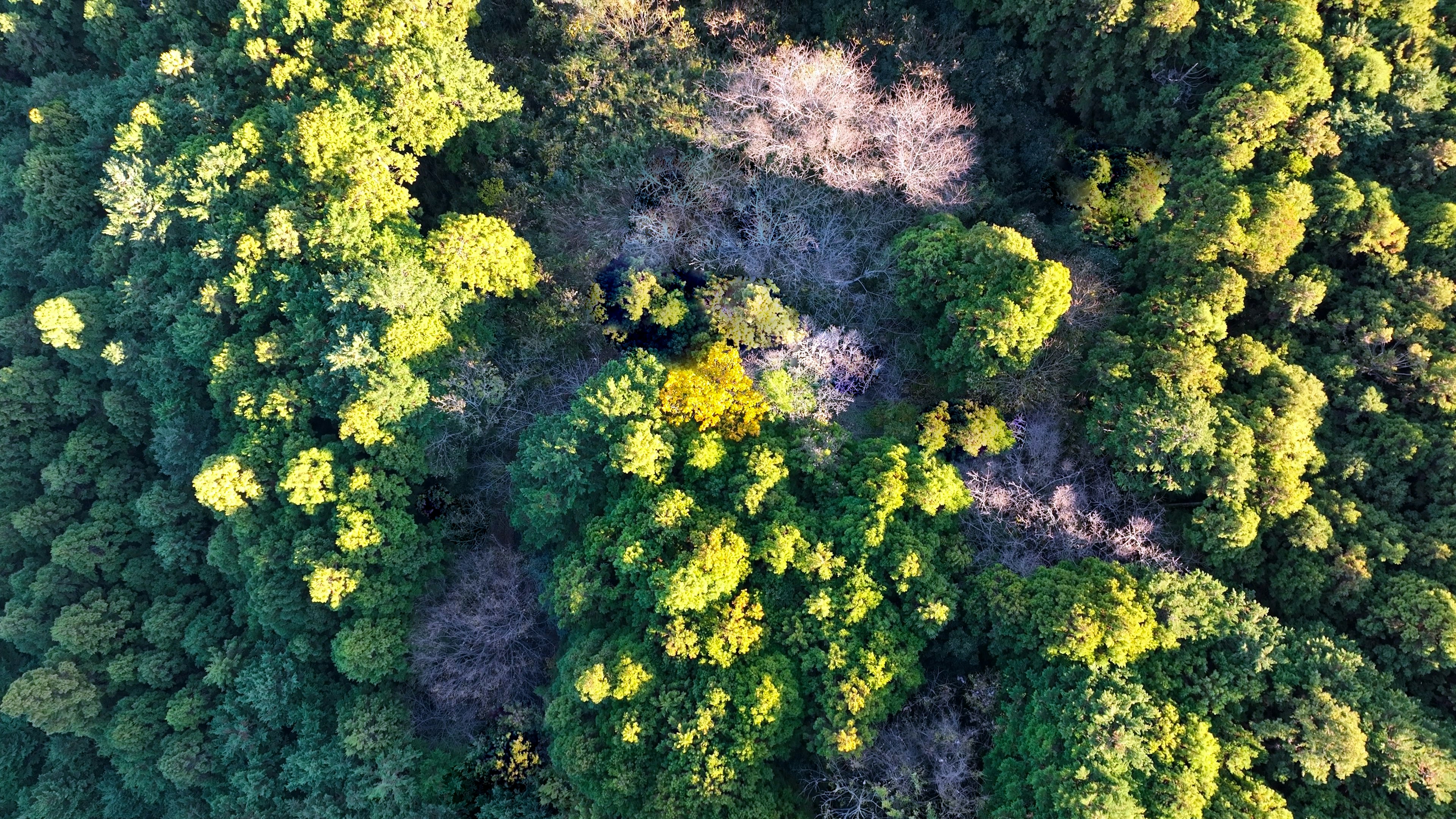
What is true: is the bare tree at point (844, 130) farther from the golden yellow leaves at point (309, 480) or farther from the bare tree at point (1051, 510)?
the golden yellow leaves at point (309, 480)

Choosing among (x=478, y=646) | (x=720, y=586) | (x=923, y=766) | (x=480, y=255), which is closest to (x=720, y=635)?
(x=720, y=586)

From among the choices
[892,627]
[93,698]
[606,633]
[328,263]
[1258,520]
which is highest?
[1258,520]

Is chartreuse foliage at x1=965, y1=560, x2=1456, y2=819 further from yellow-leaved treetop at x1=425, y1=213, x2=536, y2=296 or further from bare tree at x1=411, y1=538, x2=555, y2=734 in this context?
yellow-leaved treetop at x1=425, y1=213, x2=536, y2=296

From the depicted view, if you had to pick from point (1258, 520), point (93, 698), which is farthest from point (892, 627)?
point (93, 698)

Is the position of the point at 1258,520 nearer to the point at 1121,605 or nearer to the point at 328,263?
the point at 1121,605

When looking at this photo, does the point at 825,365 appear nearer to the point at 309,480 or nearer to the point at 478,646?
the point at 478,646

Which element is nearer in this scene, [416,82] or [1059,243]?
[416,82]

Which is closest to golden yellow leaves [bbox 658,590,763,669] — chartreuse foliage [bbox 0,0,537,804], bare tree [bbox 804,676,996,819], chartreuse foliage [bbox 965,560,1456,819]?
bare tree [bbox 804,676,996,819]

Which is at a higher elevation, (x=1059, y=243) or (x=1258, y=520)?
(x=1059, y=243)

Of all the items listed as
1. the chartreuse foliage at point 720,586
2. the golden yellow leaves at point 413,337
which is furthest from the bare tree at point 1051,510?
the golden yellow leaves at point 413,337
